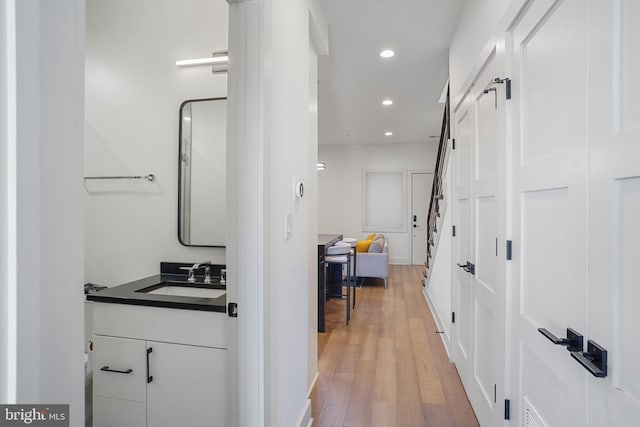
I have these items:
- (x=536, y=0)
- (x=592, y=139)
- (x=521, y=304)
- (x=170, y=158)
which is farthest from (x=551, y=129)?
(x=170, y=158)

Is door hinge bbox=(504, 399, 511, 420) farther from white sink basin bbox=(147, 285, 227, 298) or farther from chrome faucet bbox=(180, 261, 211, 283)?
chrome faucet bbox=(180, 261, 211, 283)

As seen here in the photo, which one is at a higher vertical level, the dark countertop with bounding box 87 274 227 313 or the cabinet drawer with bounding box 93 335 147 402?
the dark countertop with bounding box 87 274 227 313

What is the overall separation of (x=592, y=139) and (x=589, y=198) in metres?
0.17

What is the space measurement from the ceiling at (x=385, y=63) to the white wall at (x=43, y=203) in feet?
8.37

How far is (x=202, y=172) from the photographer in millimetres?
2203

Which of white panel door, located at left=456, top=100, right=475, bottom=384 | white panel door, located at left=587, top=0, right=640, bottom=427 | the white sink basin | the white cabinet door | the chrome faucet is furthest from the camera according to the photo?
white panel door, located at left=456, top=100, right=475, bottom=384

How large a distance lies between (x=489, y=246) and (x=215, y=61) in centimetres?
202

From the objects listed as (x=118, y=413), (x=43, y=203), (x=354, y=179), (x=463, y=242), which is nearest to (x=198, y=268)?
(x=118, y=413)

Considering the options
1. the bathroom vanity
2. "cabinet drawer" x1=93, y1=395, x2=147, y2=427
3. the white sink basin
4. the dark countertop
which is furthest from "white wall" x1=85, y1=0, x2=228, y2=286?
"cabinet drawer" x1=93, y1=395, x2=147, y2=427

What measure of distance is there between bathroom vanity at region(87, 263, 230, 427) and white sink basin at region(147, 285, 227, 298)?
28 cm

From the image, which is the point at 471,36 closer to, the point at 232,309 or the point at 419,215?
the point at 232,309

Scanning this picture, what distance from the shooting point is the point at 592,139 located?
960 millimetres

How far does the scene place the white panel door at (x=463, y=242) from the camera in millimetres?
2354

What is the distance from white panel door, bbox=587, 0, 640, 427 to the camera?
2.64ft
